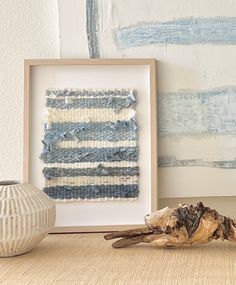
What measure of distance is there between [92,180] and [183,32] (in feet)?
1.24

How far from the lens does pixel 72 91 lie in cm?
97

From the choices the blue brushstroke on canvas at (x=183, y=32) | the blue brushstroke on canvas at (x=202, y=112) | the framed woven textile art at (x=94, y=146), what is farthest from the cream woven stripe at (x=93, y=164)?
the blue brushstroke on canvas at (x=183, y=32)

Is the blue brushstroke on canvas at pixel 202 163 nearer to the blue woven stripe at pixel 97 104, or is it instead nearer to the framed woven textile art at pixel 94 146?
the framed woven textile art at pixel 94 146

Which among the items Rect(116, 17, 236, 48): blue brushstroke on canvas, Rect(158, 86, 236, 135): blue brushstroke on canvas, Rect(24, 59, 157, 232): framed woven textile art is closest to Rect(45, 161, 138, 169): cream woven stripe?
Rect(24, 59, 157, 232): framed woven textile art

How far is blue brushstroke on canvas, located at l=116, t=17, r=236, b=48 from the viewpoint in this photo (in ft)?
3.18

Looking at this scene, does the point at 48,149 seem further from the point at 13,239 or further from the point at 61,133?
the point at 13,239

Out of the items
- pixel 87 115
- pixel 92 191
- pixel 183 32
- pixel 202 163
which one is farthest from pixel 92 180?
pixel 183 32

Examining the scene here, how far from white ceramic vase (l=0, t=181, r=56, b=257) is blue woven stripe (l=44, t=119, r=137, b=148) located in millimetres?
167

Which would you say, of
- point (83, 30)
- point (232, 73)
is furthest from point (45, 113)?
point (232, 73)

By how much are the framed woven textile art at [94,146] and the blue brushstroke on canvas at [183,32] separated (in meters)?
0.05

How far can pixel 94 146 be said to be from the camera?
0.96m

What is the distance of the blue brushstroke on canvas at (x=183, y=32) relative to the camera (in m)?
0.97

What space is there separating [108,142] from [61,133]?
0.10m

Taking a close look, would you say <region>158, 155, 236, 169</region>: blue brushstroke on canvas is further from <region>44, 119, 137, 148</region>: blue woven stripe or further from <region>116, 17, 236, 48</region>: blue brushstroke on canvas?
<region>116, 17, 236, 48</region>: blue brushstroke on canvas
